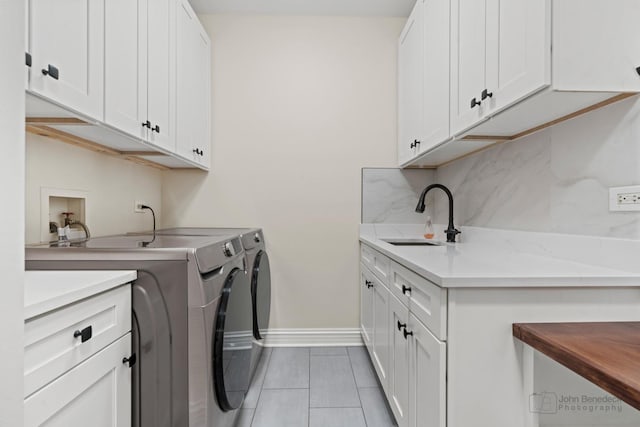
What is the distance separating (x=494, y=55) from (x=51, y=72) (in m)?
1.54

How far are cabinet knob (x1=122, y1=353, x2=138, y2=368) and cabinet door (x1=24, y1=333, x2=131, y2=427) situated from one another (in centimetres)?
1

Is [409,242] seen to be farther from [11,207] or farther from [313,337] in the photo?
[11,207]

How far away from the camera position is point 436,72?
1.97 meters

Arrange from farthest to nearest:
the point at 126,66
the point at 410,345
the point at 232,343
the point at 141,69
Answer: the point at 141,69
the point at 126,66
the point at 232,343
the point at 410,345

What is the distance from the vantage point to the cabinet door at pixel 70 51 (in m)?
1.07

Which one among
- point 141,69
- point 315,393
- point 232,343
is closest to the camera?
point 232,343

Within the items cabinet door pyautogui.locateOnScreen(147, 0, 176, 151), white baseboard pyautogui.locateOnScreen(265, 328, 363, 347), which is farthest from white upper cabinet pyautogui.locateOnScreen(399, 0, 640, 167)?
white baseboard pyautogui.locateOnScreen(265, 328, 363, 347)

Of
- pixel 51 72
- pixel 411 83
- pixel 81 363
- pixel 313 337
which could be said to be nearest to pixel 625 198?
pixel 411 83

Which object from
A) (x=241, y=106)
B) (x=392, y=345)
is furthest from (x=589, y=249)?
(x=241, y=106)

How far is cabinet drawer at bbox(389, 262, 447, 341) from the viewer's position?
101cm

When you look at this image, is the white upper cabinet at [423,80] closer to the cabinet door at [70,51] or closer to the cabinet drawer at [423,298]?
the cabinet drawer at [423,298]

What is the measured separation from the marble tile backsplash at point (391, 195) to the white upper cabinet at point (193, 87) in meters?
1.28

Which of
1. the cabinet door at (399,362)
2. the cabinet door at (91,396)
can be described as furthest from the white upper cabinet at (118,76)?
the cabinet door at (399,362)

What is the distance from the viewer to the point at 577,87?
1.08 m
